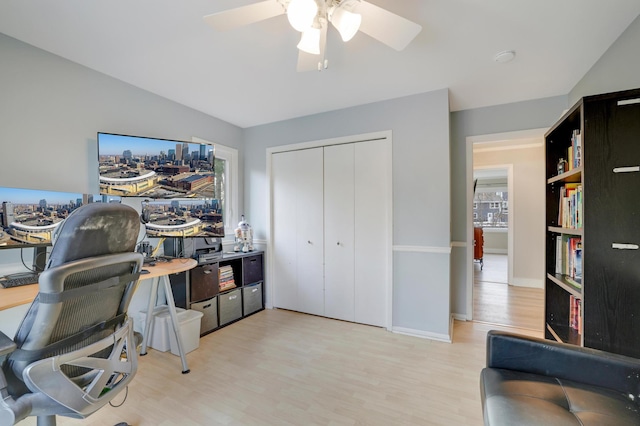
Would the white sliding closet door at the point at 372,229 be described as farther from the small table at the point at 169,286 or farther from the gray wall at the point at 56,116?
the gray wall at the point at 56,116

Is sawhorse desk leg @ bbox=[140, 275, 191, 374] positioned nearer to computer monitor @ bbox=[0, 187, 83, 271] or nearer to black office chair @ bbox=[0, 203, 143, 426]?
computer monitor @ bbox=[0, 187, 83, 271]

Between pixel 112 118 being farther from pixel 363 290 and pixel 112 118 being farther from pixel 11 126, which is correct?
pixel 363 290

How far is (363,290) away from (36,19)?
334cm

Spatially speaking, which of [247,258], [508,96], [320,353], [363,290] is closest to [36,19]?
[247,258]

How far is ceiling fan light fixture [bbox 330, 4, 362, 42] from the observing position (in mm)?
1244

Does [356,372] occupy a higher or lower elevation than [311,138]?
lower

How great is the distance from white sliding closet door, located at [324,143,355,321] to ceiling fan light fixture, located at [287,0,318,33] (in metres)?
1.94

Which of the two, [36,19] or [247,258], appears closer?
[36,19]

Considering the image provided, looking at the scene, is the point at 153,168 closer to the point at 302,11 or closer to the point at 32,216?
the point at 32,216

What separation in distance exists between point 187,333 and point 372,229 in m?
2.06

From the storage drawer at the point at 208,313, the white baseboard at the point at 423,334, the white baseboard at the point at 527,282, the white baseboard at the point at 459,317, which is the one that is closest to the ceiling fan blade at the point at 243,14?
the storage drawer at the point at 208,313

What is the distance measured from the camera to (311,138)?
3.30m

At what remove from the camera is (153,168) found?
2.44 meters

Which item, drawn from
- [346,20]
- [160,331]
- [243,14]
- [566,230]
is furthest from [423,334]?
[243,14]
